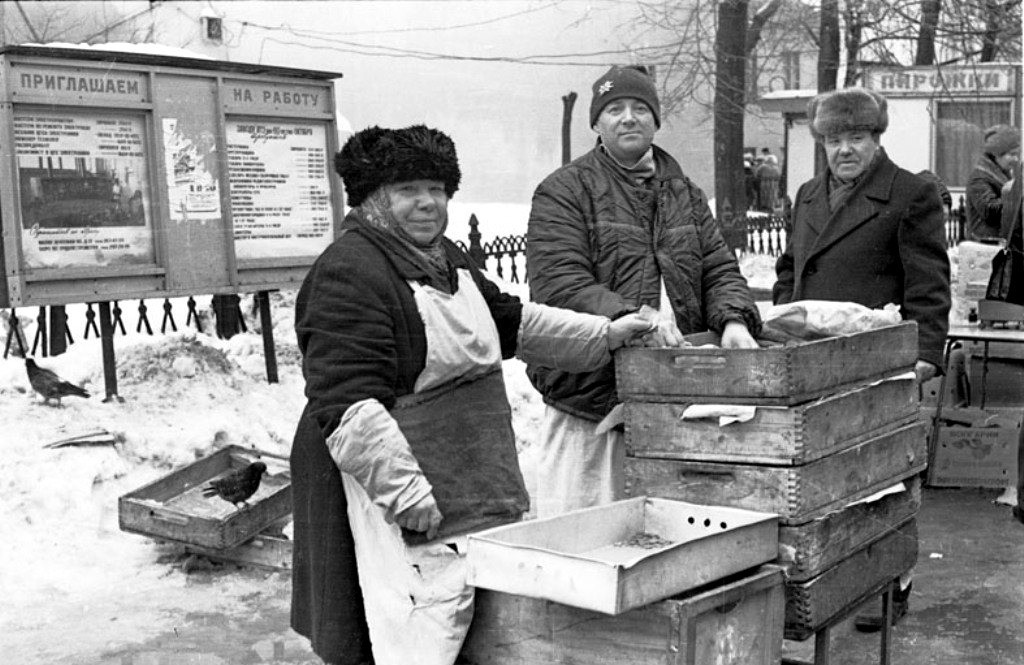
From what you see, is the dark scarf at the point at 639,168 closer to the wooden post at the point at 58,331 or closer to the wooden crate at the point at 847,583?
the wooden crate at the point at 847,583

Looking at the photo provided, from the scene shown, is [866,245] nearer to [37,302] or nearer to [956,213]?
[37,302]

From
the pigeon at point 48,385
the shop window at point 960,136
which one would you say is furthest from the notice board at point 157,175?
the shop window at point 960,136

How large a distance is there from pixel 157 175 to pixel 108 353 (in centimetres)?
102

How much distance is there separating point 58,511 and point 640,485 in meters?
3.69

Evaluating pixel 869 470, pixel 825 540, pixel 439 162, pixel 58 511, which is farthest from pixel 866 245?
pixel 58 511

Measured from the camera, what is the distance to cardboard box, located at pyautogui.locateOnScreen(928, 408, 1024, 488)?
660 centimetres

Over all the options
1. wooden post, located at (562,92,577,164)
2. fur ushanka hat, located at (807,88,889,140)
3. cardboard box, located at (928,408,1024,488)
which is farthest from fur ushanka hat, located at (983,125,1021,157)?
fur ushanka hat, located at (807,88,889,140)

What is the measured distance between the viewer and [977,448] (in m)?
6.66

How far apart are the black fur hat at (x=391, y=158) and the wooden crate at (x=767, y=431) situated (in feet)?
2.60

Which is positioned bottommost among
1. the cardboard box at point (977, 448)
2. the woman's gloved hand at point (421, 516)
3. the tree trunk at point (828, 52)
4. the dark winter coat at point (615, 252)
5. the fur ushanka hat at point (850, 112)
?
the cardboard box at point (977, 448)

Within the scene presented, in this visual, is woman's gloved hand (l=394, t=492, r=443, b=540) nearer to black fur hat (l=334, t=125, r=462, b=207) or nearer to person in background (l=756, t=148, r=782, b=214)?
black fur hat (l=334, t=125, r=462, b=207)

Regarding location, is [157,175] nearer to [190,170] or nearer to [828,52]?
[190,170]

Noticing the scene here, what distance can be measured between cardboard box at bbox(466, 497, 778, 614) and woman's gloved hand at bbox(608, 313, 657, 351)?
429mm

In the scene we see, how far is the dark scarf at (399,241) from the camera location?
3000 mm
